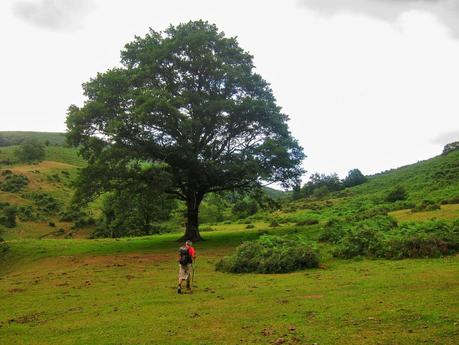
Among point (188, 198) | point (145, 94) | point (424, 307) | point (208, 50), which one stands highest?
point (208, 50)

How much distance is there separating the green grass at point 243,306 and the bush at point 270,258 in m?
0.83

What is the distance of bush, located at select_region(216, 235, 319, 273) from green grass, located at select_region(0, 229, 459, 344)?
0.83 metres

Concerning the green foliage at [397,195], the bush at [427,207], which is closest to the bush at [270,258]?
the bush at [427,207]

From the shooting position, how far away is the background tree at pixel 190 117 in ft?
113

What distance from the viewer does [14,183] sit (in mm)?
86188

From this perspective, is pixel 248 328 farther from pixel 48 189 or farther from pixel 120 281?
pixel 48 189

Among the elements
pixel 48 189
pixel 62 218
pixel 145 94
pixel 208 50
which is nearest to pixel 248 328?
pixel 145 94

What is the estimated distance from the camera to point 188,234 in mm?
38219

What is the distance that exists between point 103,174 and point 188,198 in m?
7.58

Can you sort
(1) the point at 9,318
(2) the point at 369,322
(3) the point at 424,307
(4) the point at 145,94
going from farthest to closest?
(4) the point at 145,94 → (1) the point at 9,318 → (3) the point at 424,307 → (2) the point at 369,322

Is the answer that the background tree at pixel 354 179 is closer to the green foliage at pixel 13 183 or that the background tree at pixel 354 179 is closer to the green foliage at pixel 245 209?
the green foliage at pixel 245 209

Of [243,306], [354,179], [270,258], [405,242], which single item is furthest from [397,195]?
[243,306]

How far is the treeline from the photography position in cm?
9056

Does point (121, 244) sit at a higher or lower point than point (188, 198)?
lower
